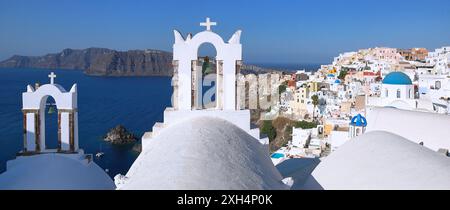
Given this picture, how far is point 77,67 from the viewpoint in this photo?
166m

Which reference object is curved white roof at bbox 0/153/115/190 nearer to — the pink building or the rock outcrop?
the rock outcrop

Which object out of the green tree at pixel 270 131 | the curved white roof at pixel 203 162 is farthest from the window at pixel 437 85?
the curved white roof at pixel 203 162

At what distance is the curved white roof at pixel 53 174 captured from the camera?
19.9ft

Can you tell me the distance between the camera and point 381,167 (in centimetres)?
562

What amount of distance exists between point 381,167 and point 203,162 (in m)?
2.07

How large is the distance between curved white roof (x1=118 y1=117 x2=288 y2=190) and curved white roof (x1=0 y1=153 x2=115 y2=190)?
3.14ft

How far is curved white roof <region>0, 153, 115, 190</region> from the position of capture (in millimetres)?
6062

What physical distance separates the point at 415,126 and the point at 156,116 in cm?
4655

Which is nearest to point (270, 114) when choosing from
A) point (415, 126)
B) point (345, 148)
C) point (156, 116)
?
point (156, 116)

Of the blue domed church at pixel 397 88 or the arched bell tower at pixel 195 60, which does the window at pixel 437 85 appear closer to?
the blue domed church at pixel 397 88

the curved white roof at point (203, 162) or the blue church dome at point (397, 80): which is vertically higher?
the blue church dome at point (397, 80)

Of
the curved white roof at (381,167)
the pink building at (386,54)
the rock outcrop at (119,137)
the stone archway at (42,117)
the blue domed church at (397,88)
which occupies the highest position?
the pink building at (386,54)

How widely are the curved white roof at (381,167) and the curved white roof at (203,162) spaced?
0.81 metres

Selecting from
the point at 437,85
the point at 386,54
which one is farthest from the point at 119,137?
the point at 386,54
